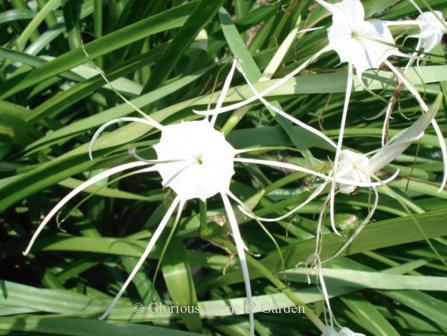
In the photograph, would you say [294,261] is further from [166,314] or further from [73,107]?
[73,107]

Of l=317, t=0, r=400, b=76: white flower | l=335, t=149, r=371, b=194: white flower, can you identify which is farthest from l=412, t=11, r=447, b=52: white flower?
l=335, t=149, r=371, b=194: white flower

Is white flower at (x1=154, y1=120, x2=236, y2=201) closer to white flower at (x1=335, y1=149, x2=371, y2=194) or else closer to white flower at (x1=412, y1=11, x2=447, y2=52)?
white flower at (x1=335, y1=149, x2=371, y2=194)

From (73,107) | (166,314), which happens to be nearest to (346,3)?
(166,314)

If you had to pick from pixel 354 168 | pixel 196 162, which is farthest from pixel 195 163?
pixel 354 168

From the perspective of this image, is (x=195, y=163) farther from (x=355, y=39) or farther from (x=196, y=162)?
(x=355, y=39)

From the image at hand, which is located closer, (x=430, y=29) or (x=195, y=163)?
(x=195, y=163)
